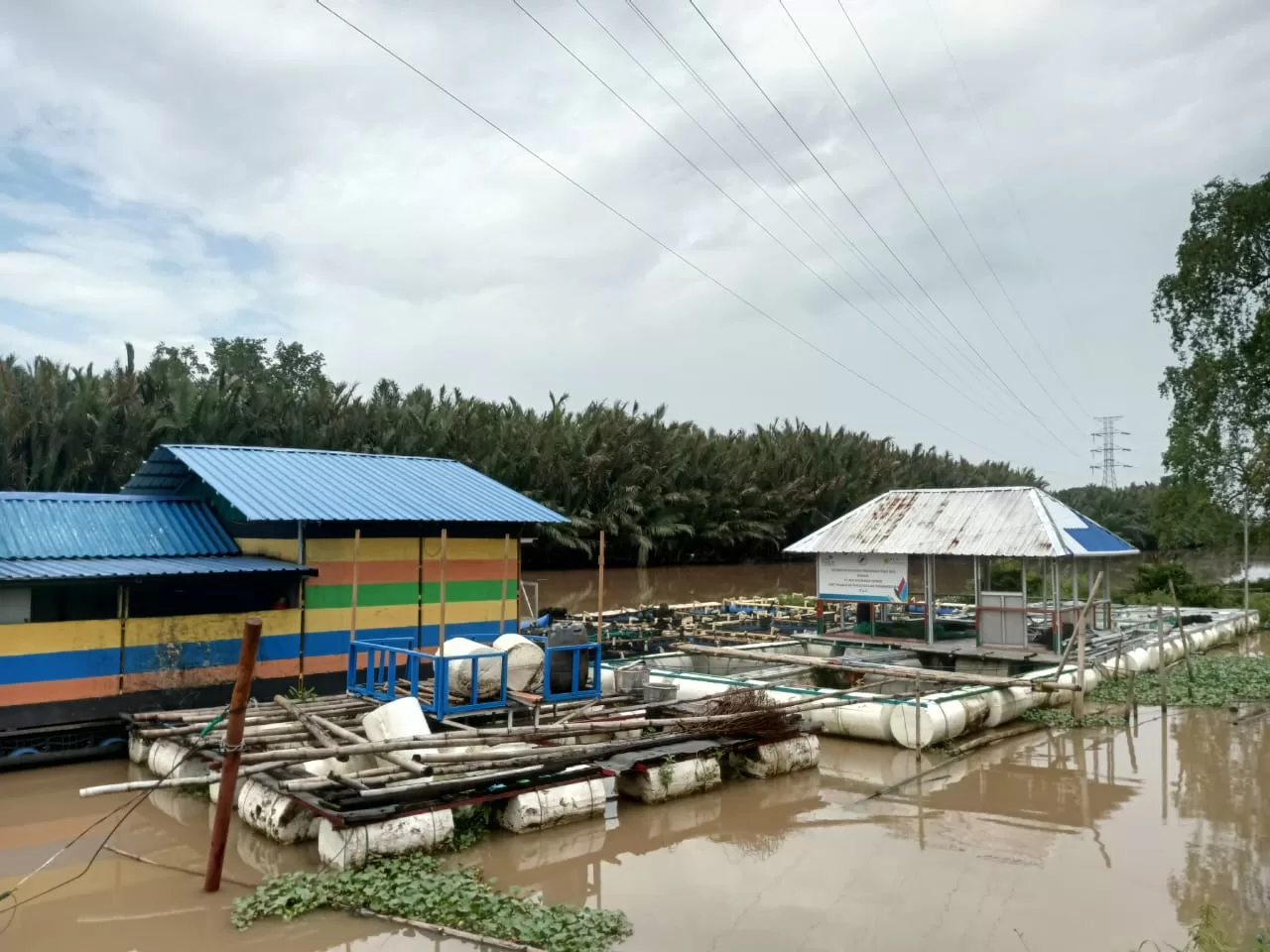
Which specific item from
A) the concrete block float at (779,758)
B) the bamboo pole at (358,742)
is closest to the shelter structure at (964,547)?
the concrete block float at (779,758)

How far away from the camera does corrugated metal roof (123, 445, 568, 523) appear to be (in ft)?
46.1

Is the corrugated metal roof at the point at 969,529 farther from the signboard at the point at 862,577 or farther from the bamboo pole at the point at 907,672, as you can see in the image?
the bamboo pole at the point at 907,672

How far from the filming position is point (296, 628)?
14148 mm

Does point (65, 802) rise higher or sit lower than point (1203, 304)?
lower

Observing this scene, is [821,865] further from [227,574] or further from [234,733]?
[227,574]

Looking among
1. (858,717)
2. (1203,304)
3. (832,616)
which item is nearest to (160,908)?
(858,717)

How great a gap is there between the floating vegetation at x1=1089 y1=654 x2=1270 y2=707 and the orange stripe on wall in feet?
53.3

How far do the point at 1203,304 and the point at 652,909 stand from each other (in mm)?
34481

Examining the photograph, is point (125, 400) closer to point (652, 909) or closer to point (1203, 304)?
point (652, 909)

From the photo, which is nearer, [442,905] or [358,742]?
[442,905]

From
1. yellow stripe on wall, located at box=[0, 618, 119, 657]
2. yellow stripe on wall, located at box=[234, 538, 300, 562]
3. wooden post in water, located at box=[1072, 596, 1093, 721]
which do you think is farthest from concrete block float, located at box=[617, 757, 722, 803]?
yellow stripe on wall, located at box=[0, 618, 119, 657]

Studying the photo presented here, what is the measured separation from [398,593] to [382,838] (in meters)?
6.99

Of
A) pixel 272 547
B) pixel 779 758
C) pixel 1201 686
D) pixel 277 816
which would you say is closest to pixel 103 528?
pixel 272 547

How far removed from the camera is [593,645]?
1346cm
